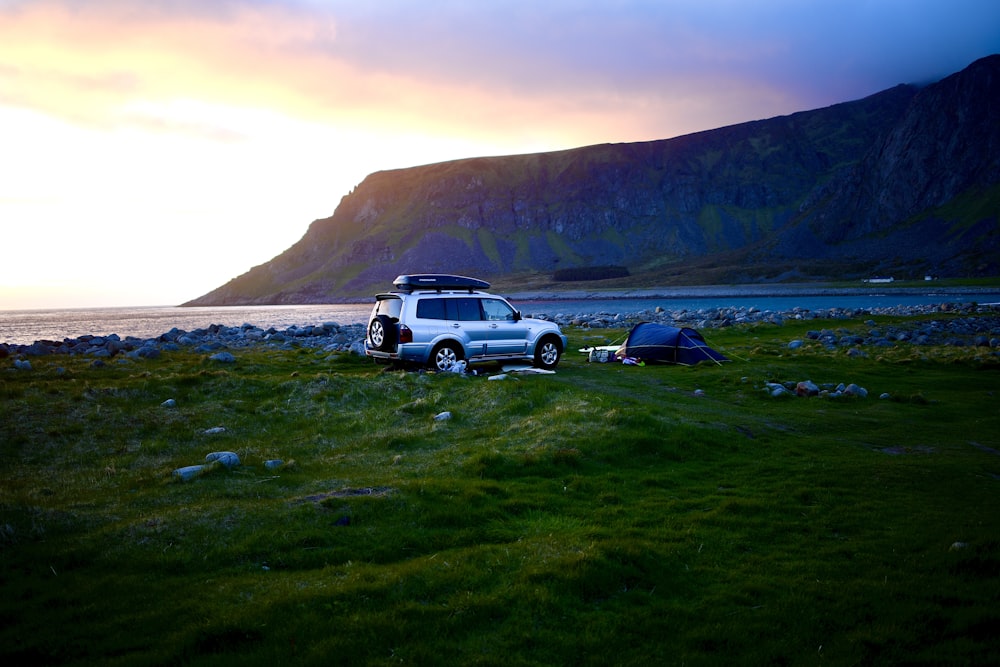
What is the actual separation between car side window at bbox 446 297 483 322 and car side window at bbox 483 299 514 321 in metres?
0.38

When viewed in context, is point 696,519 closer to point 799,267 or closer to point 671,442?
point 671,442

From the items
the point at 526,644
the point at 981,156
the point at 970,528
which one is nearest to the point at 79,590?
the point at 526,644

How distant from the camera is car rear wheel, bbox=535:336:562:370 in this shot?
71.2 feet

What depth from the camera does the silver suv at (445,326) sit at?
1925 cm

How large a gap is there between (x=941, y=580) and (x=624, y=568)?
3338mm

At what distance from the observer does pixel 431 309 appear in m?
19.5

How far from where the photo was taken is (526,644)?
4.79 metres

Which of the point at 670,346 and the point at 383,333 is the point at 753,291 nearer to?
the point at 670,346

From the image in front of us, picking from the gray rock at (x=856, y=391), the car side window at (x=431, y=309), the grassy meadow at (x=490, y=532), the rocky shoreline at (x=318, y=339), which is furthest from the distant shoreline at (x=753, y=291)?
the grassy meadow at (x=490, y=532)

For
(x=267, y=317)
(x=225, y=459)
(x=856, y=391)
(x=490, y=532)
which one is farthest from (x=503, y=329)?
(x=267, y=317)

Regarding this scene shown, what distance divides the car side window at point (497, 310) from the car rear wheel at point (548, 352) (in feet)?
5.56

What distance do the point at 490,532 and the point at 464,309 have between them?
1337 cm

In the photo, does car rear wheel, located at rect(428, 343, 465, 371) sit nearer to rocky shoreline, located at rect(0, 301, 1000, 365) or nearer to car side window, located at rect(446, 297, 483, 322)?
car side window, located at rect(446, 297, 483, 322)

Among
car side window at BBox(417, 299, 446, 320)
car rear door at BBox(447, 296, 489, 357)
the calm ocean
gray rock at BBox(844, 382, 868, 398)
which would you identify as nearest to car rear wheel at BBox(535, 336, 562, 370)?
car rear door at BBox(447, 296, 489, 357)
